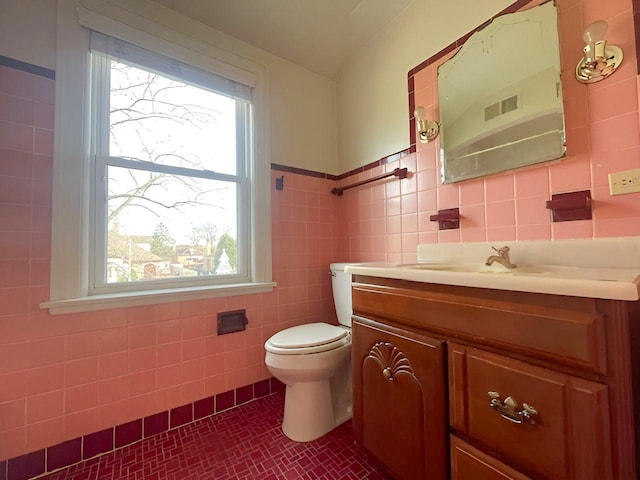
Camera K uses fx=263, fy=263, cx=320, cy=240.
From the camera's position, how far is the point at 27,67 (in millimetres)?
1124

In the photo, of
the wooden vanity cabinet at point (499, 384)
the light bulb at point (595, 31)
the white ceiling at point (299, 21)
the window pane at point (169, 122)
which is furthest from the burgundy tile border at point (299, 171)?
the light bulb at point (595, 31)

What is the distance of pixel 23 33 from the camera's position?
1127 mm

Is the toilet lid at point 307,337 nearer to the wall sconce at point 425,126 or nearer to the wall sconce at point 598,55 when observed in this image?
the wall sconce at point 425,126

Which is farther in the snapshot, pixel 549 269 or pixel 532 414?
pixel 549 269

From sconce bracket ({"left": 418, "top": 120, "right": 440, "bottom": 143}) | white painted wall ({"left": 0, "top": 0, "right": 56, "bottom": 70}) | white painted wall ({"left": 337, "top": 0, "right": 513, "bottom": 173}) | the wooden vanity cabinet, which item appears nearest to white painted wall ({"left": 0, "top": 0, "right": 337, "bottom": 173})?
white painted wall ({"left": 0, "top": 0, "right": 56, "bottom": 70})

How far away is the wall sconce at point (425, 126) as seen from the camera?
1357 mm

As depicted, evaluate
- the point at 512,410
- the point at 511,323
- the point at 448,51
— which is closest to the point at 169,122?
the point at 448,51

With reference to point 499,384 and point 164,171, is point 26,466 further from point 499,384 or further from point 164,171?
point 499,384

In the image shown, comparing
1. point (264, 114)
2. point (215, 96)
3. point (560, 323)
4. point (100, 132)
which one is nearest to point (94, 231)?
point (100, 132)

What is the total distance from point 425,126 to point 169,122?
1415 millimetres

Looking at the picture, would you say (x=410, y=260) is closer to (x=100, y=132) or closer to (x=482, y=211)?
(x=482, y=211)

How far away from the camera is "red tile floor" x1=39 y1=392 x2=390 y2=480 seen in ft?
3.49

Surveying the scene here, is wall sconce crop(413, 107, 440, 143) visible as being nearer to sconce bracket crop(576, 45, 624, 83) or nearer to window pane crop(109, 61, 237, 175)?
sconce bracket crop(576, 45, 624, 83)

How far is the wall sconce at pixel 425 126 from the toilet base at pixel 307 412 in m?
1.37
